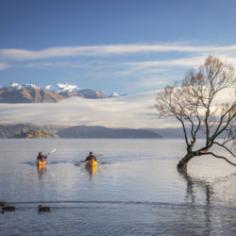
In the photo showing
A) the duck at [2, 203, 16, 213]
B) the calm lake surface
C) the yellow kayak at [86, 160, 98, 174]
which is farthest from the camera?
the yellow kayak at [86, 160, 98, 174]

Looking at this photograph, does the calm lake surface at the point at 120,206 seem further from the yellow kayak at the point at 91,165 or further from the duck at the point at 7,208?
the yellow kayak at the point at 91,165

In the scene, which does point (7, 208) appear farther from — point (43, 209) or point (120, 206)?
point (120, 206)

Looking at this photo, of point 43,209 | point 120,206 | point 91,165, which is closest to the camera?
point 43,209

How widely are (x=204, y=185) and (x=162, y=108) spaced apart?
20317mm

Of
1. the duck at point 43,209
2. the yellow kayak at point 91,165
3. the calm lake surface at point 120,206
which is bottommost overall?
the calm lake surface at point 120,206

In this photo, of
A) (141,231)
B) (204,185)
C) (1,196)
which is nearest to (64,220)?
(141,231)

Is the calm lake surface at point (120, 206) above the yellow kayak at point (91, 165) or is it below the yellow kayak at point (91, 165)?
below

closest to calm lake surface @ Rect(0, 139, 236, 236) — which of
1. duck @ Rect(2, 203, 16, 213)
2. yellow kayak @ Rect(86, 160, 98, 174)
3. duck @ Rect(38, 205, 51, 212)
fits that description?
duck @ Rect(38, 205, 51, 212)

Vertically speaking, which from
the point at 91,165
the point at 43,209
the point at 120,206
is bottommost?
the point at 120,206

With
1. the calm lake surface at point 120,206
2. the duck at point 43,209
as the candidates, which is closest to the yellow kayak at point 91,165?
the calm lake surface at point 120,206

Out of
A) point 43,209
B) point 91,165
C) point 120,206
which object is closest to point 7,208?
point 43,209

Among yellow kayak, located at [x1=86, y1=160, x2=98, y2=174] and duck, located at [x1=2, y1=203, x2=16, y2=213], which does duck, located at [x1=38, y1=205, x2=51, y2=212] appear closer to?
duck, located at [x1=2, y1=203, x2=16, y2=213]

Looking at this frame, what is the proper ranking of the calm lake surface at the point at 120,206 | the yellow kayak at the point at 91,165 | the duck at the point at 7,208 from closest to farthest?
the calm lake surface at the point at 120,206, the duck at the point at 7,208, the yellow kayak at the point at 91,165

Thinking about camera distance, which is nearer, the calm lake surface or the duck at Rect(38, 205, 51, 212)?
the calm lake surface
